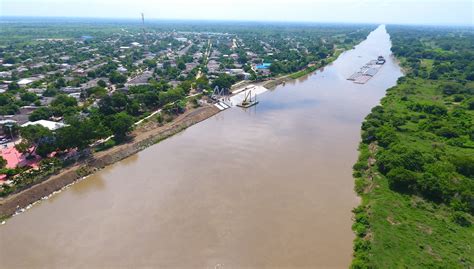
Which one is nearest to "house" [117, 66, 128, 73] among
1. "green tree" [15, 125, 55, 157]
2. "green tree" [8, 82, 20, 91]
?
"green tree" [8, 82, 20, 91]

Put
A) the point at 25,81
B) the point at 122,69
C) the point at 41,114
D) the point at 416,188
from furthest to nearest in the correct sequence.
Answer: the point at 122,69 → the point at 25,81 → the point at 41,114 → the point at 416,188

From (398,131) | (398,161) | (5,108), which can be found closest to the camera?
(398,161)

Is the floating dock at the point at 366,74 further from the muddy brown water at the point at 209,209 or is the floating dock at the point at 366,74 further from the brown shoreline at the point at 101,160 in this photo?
the brown shoreline at the point at 101,160

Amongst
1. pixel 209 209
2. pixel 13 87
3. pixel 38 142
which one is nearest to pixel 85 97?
pixel 13 87

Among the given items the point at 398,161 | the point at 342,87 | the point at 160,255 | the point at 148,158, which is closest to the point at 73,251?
the point at 160,255

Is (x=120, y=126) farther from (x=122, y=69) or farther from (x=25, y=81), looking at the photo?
(x=122, y=69)

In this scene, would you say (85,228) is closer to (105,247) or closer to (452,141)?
(105,247)
